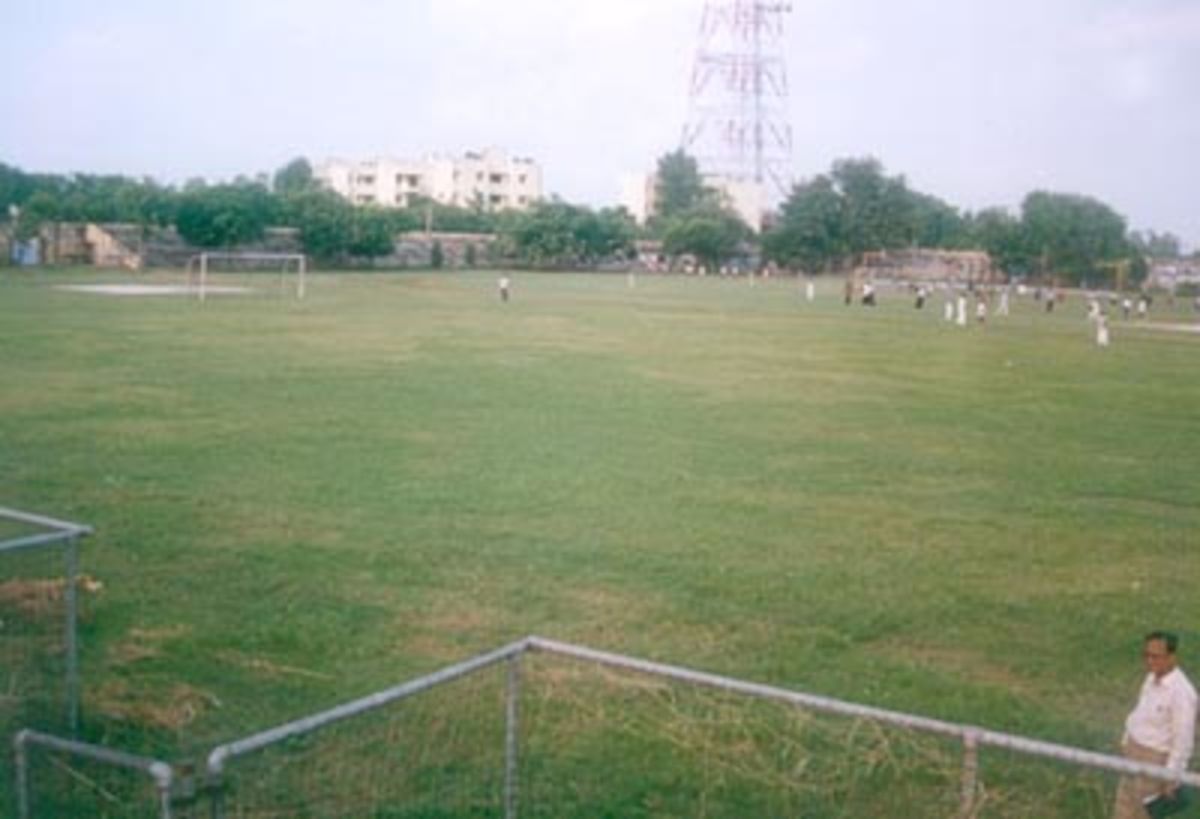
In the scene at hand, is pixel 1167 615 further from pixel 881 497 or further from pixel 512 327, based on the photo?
pixel 512 327

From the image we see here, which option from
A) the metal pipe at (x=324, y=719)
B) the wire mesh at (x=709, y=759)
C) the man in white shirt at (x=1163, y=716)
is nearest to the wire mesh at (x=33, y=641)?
the wire mesh at (x=709, y=759)

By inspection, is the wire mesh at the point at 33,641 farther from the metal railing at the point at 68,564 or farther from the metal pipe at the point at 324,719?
the metal pipe at the point at 324,719

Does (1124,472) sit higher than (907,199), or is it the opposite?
(907,199)

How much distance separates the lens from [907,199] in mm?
141375

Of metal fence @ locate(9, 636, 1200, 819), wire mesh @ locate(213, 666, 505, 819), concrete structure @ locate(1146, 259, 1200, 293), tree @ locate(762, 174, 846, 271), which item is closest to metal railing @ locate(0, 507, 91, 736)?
metal fence @ locate(9, 636, 1200, 819)

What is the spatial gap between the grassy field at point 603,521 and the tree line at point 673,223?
2614 inches

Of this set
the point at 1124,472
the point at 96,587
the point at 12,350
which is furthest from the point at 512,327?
the point at 96,587

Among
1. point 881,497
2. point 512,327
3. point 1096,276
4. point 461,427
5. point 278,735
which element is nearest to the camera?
point 278,735

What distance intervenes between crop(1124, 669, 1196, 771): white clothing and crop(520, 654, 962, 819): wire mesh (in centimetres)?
117

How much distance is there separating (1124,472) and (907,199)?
124 meters

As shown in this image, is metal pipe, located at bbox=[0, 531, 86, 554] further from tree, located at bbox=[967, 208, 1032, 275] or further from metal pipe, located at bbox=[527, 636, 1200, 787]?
tree, located at bbox=[967, 208, 1032, 275]

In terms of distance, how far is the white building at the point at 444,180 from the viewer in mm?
185875

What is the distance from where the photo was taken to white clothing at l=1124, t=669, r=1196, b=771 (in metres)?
7.55

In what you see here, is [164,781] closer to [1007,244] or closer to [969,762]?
[969,762]
